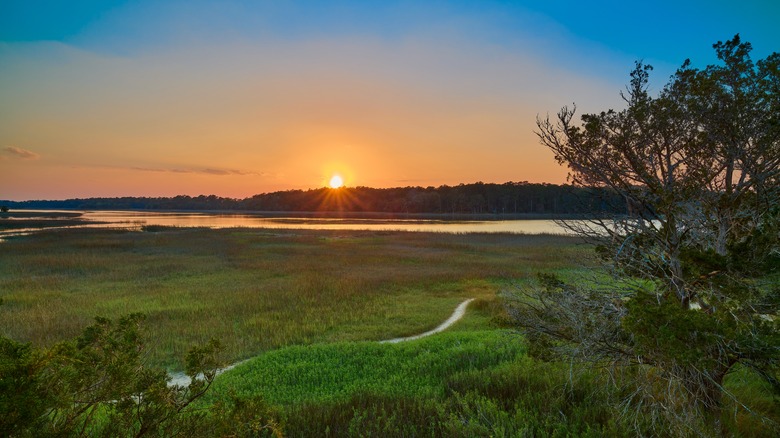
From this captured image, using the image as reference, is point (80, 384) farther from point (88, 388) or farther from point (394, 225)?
point (394, 225)

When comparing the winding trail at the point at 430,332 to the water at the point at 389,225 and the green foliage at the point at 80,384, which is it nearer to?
the green foliage at the point at 80,384

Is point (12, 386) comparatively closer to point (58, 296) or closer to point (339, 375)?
point (339, 375)

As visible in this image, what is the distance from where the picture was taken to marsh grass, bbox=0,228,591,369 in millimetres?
15133

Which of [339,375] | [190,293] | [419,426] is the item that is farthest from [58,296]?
[419,426]

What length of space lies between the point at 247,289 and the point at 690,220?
22485 mm

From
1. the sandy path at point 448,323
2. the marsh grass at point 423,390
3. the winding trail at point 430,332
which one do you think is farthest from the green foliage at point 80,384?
the sandy path at point 448,323

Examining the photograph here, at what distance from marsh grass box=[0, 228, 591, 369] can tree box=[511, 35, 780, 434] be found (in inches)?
57.8

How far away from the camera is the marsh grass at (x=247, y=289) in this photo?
1513 cm

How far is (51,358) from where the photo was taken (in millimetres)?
3045

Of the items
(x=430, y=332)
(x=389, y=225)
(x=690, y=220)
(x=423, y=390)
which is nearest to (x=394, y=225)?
(x=389, y=225)

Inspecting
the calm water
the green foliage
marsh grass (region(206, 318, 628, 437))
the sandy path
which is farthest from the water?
the green foliage

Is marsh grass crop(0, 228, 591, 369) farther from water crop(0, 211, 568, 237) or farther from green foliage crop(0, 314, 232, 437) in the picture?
water crop(0, 211, 568, 237)

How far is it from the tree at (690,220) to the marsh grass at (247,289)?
1.47 metres

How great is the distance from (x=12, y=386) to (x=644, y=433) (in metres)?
7.02
